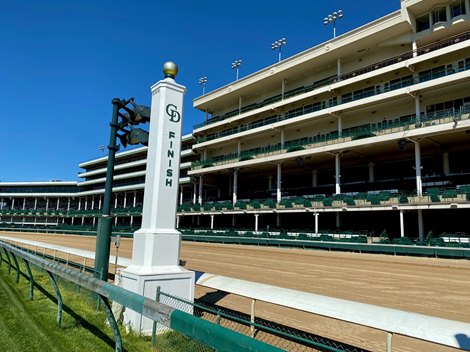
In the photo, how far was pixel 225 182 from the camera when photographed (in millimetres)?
52094

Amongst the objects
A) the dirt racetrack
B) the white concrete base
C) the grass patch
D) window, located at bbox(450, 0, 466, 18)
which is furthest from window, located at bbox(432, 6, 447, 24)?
the grass patch

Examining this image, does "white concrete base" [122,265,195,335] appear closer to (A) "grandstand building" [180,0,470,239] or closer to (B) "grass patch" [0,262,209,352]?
(B) "grass patch" [0,262,209,352]

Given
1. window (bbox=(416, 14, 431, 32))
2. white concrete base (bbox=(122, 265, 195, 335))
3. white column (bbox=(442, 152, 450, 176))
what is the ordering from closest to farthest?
white concrete base (bbox=(122, 265, 195, 335)), white column (bbox=(442, 152, 450, 176)), window (bbox=(416, 14, 431, 32))

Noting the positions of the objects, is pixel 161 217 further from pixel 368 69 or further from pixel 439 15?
pixel 439 15

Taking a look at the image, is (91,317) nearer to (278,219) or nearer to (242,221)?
(278,219)

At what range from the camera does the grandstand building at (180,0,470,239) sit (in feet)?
86.9

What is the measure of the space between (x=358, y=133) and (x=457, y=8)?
42.7 feet

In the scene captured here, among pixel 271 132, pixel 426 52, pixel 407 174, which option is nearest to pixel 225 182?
pixel 271 132

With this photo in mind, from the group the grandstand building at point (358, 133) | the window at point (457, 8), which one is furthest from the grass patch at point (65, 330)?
the window at point (457, 8)

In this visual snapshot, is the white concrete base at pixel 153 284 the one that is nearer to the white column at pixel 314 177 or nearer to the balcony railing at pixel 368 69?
the balcony railing at pixel 368 69

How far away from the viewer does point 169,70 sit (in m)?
6.21

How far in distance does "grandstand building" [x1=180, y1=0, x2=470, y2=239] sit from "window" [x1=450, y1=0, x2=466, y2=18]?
0.24ft

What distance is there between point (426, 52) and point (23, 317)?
34.0m

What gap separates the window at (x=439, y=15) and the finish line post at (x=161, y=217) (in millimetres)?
31897
